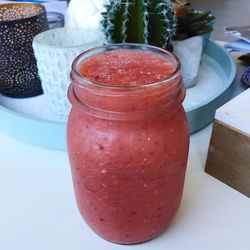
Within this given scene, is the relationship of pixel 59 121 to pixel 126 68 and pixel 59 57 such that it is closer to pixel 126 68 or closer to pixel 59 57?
pixel 59 57

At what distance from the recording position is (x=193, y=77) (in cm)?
62

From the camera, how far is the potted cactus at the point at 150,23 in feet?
1.72

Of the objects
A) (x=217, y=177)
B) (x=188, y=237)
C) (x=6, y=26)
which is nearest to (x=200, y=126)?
(x=217, y=177)

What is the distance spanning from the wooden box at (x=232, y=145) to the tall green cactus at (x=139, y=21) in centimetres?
18

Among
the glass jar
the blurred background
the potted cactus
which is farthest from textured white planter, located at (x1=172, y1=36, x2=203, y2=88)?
the blurred background

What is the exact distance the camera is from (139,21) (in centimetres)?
53

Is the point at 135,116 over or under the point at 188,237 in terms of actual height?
over

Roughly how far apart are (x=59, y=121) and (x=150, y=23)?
0.21 m

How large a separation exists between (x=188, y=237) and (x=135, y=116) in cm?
16

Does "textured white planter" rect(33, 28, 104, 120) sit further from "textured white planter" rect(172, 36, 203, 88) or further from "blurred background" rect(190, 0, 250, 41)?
"blurred background" rect(190, 0, 250, 41)

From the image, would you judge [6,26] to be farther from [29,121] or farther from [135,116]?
[135,116]

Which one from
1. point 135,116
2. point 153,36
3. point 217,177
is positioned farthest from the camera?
point 153,36

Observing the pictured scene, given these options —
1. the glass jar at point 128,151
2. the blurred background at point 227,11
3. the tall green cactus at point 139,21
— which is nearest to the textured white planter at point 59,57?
the tall green cactus at point 139,21

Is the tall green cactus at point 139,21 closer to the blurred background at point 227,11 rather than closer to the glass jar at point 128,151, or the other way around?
the glass jar at point 128,151
